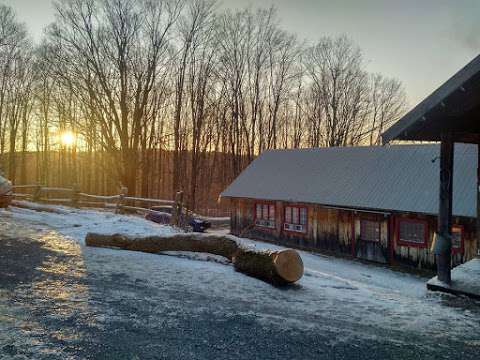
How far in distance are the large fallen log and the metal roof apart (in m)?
8.69

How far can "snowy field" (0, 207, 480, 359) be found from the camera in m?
4.83

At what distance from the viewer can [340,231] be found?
2066cm

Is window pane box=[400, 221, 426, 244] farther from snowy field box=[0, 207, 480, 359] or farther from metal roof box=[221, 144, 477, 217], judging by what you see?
snowy field box=[0, 207, 480, 359]

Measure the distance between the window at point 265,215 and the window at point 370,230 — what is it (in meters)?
6.04

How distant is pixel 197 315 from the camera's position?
609 cm

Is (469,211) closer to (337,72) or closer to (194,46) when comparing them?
(194,46)

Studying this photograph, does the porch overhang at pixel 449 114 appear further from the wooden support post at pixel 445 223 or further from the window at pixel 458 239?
the window at pixel 458 239

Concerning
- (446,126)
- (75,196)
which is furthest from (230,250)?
(75,196)

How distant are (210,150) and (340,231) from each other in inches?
1046

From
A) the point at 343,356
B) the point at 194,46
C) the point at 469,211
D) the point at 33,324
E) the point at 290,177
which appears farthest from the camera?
the point at 194,46

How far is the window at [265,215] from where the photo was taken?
2431 cm

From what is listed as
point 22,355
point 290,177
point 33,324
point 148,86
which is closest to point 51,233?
point 33,324

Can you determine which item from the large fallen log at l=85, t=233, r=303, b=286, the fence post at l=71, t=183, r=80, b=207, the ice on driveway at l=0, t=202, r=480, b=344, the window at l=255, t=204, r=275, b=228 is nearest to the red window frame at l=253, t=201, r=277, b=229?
the window at l=255, t=204, r=275, b=228

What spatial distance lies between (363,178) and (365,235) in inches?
137
